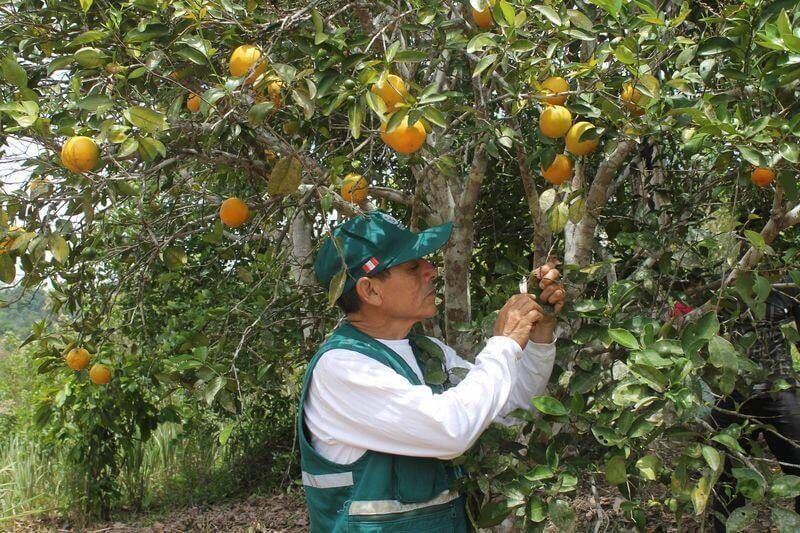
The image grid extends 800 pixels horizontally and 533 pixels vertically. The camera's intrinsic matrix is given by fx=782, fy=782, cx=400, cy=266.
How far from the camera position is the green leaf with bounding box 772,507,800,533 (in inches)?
52.5

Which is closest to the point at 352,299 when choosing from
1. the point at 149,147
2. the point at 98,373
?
Answer: the point at 149,147

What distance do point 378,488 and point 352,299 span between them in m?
0.45

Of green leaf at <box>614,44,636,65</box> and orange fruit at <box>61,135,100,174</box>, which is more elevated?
green leaf at <box>614,44,636,65</box>

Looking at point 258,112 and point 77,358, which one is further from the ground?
point 258,112

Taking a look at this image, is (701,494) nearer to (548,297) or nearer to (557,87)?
(548,297)

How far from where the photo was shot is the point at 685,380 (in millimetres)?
1392

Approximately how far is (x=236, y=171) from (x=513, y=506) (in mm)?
1595

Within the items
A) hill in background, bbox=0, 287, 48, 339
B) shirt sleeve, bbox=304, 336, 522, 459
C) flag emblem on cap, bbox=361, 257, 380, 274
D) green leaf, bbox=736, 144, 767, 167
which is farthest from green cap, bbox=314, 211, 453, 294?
hill in background, bbox=0, 287, 48, 339

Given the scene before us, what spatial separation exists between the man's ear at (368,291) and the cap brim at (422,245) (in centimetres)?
6

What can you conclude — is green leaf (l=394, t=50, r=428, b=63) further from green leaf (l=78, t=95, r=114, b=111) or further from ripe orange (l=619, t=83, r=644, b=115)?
green leaf (l=78, t=95, r=114, b=111)

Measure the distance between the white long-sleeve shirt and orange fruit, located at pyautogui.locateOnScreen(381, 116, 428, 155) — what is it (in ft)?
1.46

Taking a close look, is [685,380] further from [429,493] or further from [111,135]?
[111,135]

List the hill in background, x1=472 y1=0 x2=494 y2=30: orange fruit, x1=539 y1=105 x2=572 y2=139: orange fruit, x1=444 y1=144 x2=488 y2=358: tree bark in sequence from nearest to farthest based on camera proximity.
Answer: x1=539 y1=105 x2=572 y2=139: orange fruit
x1=472 y1=0 x2=494 y2=30: orange fruit
x1=444 y1=144 x2=488 y2=358: tree bark
the hill in background

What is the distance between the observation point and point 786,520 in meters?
1.34
